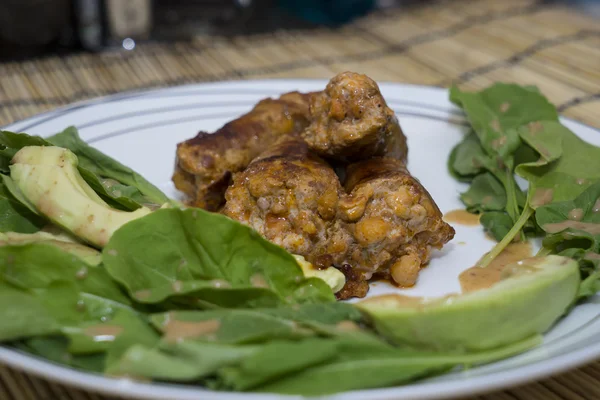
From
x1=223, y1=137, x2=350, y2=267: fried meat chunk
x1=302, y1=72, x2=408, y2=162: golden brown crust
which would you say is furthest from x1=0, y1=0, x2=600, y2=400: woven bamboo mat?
x1=223, y1=137, x2=350, y2=267: fried meat chunk

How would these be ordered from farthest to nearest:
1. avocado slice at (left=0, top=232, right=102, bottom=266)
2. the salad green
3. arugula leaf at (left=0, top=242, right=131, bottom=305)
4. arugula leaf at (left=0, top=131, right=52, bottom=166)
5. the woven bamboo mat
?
the woven bamboo mat, the salad green, arugula leaf at (left=0, top=131, right=52, bottom=166), avocado slice at (left=0, top=232, right=102, bottom=266), arugula leaf at (left=0, top=242, right=131, bottom=305)

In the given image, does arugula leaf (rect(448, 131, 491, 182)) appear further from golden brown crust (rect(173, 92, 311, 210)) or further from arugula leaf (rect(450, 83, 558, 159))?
golden brown crust (rect(173, 92, 311, 210))

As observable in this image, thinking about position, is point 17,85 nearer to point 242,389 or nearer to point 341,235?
point 341,235

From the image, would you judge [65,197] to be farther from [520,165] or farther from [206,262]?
[520,165]

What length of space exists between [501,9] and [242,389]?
16.1 feet

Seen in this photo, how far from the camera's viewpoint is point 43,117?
2926 millimetres

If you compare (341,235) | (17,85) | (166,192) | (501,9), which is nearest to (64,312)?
(341,235)

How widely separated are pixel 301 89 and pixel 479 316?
1992 millimetres

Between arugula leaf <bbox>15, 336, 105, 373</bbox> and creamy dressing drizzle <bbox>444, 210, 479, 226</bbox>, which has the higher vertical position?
arugula leaf <bbox>15, 336, 105, 373</bbox>

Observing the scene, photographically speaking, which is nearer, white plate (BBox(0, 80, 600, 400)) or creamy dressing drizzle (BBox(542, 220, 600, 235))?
white plate (BBox(0, 80, 600, 400))

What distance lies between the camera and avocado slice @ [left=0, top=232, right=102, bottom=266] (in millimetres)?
1960

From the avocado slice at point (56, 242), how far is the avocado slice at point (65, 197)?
0.13ft

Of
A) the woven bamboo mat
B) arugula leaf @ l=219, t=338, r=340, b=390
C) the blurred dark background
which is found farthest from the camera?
the blurred dark background

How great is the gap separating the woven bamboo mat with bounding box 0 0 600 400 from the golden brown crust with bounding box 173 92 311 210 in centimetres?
153
